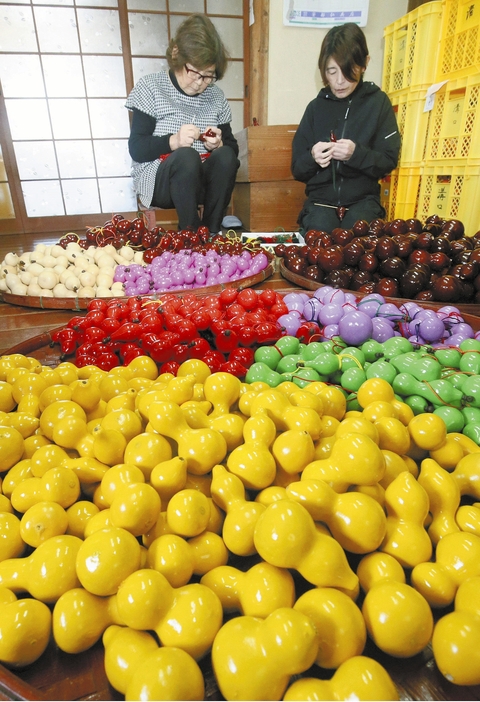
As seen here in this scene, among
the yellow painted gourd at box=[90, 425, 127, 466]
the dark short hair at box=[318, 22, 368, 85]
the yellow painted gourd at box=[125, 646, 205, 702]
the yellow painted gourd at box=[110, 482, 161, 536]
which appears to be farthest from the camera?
the dark short hair at box=[318, 22, 368, 85]

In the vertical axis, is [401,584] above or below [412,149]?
below

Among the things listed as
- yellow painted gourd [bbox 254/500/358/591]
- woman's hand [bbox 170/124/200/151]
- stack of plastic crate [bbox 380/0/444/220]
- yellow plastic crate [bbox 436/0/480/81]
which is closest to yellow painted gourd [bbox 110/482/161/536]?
yellow painted gourd [bbox 254/500/358/591]

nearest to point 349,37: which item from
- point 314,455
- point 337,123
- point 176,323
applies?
point 337,123

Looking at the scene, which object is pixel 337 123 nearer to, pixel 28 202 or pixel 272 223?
pixel 272 223

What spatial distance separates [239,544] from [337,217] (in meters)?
2.19

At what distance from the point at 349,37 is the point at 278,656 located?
2.49m

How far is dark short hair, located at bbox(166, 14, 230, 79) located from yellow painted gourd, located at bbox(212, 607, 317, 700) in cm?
241

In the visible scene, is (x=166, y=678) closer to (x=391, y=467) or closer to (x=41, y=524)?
(x=41, y=524)

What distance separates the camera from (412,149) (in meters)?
2.68

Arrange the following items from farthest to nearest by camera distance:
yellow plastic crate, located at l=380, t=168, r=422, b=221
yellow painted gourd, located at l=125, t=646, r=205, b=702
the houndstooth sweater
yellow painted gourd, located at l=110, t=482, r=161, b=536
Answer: yellow plastic crate, located at l=380, t=168, r=422, b=221
the houndstooth sweater
yellow painted gourd, located at l=110, t=482, r=161, b=536
yellow painted gourd, located at l=125, t=646, r=205, b=702

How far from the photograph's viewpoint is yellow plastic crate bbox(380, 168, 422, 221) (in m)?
2.73

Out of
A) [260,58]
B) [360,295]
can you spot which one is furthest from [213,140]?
[360,295]

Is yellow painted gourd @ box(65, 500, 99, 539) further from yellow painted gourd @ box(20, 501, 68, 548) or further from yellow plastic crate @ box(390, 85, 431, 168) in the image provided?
yellow plastic crate @ box(390, 85, 431, 168)

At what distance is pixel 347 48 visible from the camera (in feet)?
6.97
